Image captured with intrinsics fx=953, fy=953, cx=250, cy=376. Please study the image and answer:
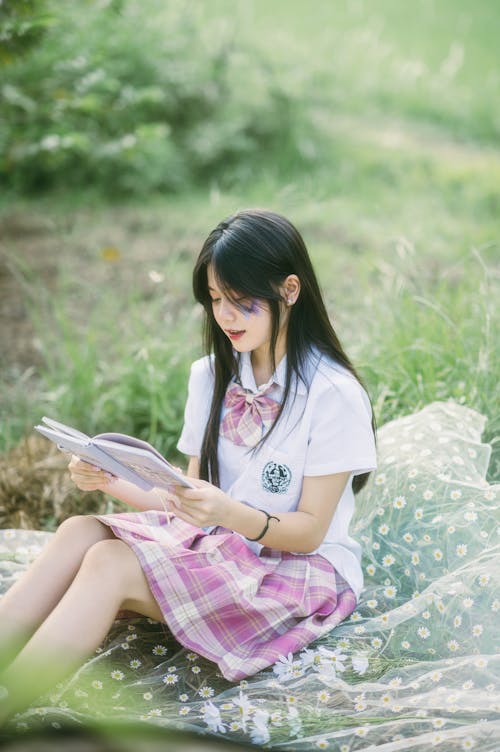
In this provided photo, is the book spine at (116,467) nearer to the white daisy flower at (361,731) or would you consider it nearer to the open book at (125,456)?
the open book at (125,456)

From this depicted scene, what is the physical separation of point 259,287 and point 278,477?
478 millimetres

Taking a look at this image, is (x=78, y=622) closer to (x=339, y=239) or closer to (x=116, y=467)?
(x=116, y=467)

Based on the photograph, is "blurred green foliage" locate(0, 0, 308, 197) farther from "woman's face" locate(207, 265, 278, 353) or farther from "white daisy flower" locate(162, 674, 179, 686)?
"white daisy flower" locate(162, 674, 179, 686)

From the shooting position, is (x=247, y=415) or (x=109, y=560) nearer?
(x=109, y=560)

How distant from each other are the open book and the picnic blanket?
478mm

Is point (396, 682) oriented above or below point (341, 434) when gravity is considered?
below

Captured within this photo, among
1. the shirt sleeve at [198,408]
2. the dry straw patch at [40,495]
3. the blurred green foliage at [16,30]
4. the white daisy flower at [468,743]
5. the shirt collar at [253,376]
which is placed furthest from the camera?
the dry straw patch at [40,495]

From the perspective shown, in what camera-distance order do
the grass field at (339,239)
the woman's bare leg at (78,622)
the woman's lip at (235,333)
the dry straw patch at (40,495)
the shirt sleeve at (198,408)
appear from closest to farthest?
the woman's bare leg at (78,622) → the woman's lip at (235,333) → the shirt sleeve at (198,408) → the dry straw patch at (40,495) → the grass field at (339,239)

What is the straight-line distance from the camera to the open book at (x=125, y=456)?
196 centimetres

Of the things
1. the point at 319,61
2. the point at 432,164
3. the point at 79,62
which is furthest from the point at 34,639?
the point at 319,61

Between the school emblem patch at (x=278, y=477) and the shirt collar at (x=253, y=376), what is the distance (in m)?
0.19

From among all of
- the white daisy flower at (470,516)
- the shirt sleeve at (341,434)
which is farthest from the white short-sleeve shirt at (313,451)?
the white daisy flower at (470,516)

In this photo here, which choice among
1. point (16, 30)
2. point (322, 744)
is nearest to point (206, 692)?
point (322, 744)

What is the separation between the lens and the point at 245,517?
2182 millimetres
